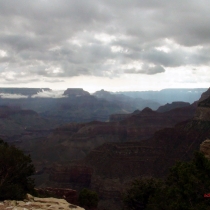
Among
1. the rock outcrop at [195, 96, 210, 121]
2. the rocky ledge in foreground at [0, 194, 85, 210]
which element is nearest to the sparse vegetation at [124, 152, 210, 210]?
the rocky ledge in foreground at [0, 194, 85, 210]

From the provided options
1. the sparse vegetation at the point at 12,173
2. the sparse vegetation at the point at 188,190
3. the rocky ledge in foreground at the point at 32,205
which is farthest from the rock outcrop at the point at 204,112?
the rocky ledge in foreground at the point at 32,205

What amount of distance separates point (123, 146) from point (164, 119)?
74.8m

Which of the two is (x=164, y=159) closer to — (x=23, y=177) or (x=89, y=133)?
(x=23, y=177)

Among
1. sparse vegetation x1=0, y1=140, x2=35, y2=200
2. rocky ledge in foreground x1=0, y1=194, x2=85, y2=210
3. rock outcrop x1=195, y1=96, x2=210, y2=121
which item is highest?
rock outcrop x1=195, y1=96, x2=210, y2=121

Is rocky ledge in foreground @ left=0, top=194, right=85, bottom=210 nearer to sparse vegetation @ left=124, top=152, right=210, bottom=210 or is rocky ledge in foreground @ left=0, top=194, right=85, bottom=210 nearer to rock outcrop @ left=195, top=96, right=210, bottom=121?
sparse vegetation @ left=124, top=152, right=210, bottom=210

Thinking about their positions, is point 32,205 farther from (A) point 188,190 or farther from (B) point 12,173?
(A) point 188,190

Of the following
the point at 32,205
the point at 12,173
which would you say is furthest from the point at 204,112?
the point at 32,205

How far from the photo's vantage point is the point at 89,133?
14700cm

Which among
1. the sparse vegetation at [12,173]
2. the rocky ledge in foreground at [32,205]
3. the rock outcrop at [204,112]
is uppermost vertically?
the rock outcrop at [204,112]

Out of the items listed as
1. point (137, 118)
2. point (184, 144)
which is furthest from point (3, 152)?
point (137, 118)

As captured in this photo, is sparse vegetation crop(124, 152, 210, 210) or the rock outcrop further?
the rock outcrop

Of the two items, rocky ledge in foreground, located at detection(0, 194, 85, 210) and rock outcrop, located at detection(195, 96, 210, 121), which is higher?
rock outcrop, located at detection(195, 96, 210, 121)

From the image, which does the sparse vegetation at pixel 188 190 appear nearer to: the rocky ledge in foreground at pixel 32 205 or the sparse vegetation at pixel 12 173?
the rocky ledge in foreground at pixel 32 205

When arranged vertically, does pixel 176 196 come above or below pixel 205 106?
below
